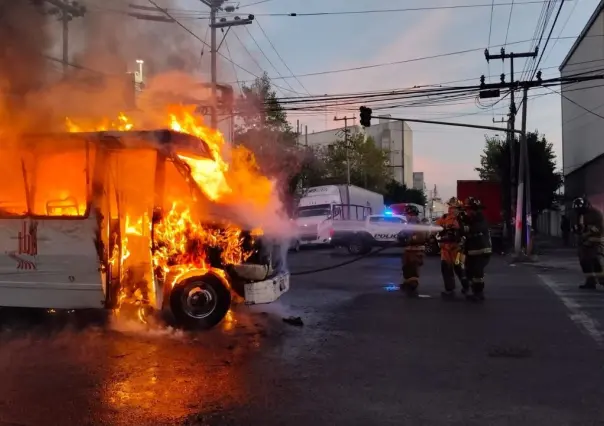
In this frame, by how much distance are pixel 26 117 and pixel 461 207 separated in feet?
22.7

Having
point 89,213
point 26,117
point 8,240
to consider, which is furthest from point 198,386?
point 26,117

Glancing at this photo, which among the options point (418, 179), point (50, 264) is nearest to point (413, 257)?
point (50, 264)

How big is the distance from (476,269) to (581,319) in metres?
2.15

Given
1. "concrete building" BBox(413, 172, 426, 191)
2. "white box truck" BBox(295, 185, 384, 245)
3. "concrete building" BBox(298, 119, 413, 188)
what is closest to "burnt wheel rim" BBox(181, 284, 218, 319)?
"white box truck" BBox(295, 185, 384, 245)

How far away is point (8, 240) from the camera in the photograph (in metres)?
6.78

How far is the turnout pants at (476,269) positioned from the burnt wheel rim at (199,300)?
4.67m

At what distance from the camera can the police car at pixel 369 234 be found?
21.8 m

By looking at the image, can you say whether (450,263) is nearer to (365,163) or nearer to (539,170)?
(539,170)

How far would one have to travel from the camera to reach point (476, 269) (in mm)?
9688

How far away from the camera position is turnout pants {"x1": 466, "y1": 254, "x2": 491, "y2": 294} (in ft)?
31.4

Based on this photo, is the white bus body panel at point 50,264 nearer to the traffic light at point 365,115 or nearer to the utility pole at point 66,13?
the utility pole at point 66,13

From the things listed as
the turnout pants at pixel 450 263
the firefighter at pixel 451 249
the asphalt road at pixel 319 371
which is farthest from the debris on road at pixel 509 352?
the turnout pants at pixel 450 263

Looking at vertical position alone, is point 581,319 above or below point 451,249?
below

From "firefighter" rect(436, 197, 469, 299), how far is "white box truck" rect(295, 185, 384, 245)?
11.9 m
